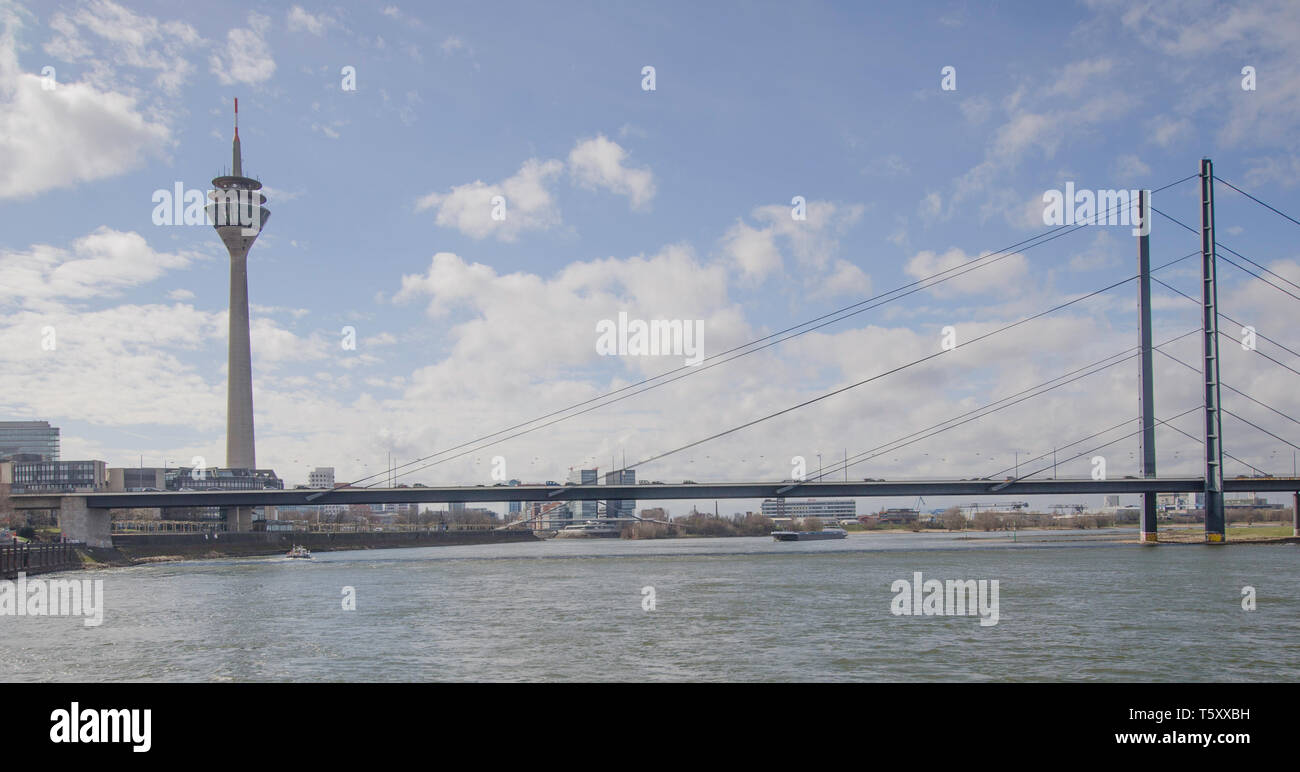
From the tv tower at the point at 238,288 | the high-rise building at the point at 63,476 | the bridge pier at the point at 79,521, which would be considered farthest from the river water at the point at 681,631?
the high-rise building at the point at 63,476

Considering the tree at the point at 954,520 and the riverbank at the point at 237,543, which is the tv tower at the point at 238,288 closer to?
the riverbank at the point at 237,543

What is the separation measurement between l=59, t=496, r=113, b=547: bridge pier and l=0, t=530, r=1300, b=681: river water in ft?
100

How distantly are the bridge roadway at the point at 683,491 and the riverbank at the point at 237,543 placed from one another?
20.2 feet

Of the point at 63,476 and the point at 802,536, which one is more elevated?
the point at 63,476

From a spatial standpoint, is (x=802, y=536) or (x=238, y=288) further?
(x=802, y=536)

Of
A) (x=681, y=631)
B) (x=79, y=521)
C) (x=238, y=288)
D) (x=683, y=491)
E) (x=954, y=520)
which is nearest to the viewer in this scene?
(x=681, y=631)

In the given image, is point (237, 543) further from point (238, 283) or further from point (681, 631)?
point (681, 631)

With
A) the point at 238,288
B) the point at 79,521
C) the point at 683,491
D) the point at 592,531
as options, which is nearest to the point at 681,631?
the point at 683,491

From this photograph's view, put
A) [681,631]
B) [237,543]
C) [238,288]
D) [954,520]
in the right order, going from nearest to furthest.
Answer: [681,631] < [237,543] < [238,288] < [954,520]

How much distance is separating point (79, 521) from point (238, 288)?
199 ft

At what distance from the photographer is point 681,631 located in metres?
25.6

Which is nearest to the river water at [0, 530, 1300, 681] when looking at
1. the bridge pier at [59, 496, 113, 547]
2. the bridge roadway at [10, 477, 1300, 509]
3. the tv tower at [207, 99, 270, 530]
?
the bridge roadway at [10, 477, 1300, 509]
